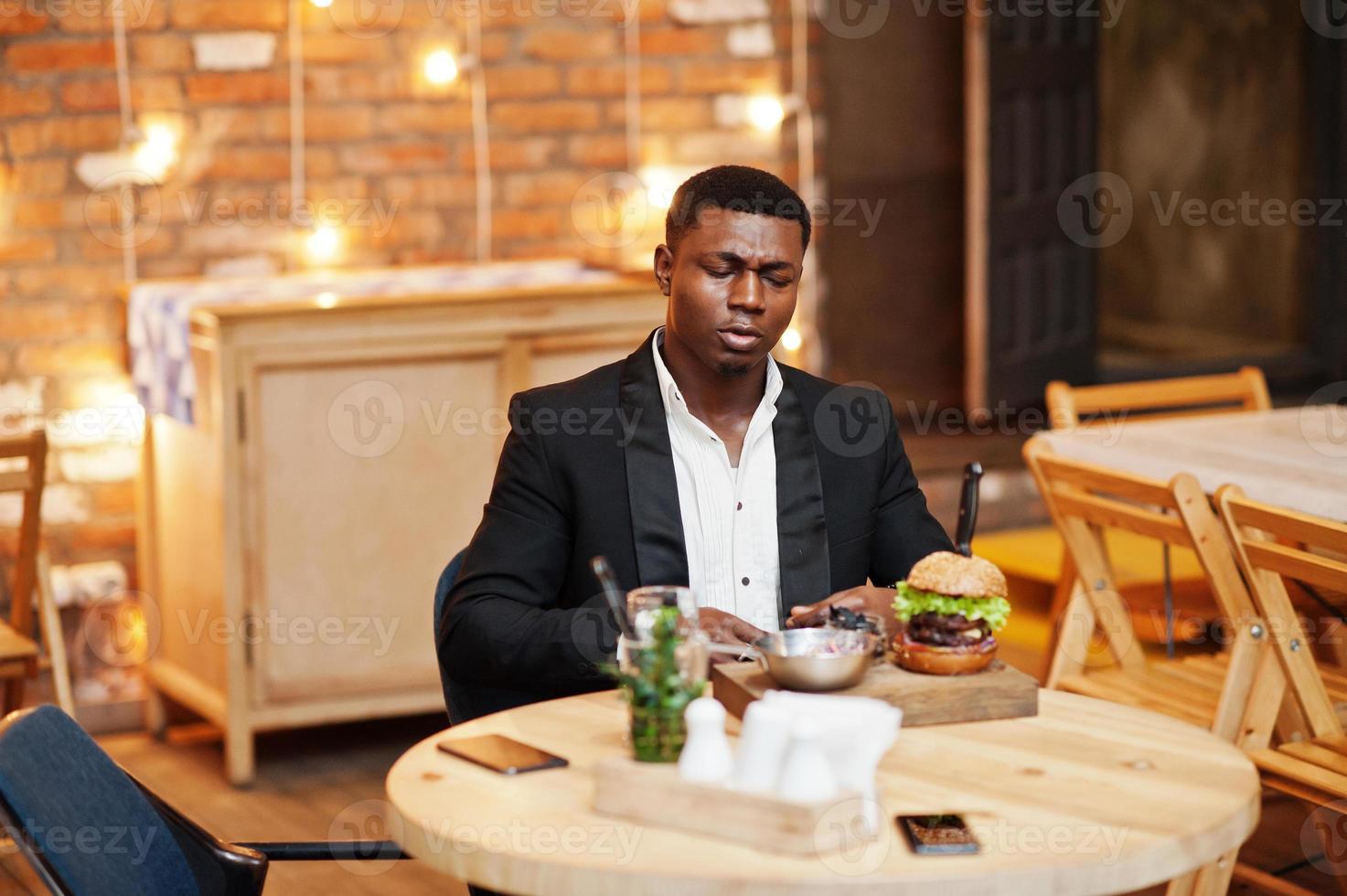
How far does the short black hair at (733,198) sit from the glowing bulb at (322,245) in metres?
2.29

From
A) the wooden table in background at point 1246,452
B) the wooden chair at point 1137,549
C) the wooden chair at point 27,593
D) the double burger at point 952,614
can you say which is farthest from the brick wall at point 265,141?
the double burger at point 952,614

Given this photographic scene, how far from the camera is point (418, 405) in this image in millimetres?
3996

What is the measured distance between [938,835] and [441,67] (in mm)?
3405

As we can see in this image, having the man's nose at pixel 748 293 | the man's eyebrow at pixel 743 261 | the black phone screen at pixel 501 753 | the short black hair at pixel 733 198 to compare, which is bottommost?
the black phone screen at pixel 501 753

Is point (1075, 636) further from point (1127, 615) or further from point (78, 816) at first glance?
point (78, 816)

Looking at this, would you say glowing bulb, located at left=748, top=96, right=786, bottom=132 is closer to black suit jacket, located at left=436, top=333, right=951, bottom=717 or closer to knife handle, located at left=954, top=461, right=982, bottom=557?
black suit jacket, located at left=436, top=333, right=951, bottom=717

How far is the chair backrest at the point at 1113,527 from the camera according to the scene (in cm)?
285

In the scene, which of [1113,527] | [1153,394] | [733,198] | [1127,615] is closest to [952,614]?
[733,198]

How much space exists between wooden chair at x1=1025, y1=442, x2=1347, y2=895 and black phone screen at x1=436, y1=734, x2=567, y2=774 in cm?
115

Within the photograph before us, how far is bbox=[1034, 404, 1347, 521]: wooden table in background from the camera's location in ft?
10.2

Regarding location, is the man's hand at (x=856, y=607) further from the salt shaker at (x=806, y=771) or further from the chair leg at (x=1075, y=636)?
the chair leg at (x=1075, y=636)

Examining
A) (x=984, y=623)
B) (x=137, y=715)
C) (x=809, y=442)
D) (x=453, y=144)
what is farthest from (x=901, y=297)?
(x=984, y=623)

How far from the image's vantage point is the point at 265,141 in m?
4.41

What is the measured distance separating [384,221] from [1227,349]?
4601mm
